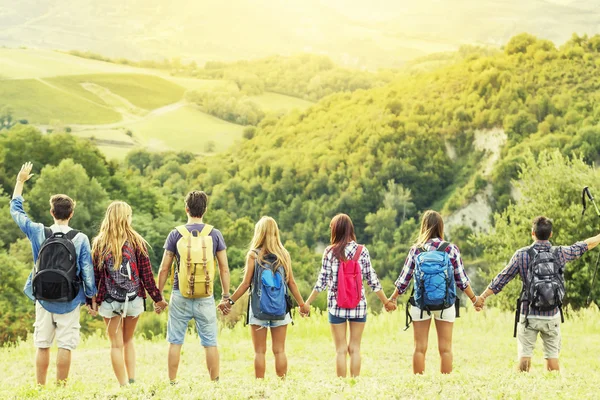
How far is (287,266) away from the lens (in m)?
7.74

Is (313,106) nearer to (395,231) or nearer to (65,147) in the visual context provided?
(395,231)

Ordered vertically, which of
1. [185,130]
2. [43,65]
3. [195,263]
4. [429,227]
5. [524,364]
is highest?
[43,65]

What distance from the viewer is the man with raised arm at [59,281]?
23.7 ft

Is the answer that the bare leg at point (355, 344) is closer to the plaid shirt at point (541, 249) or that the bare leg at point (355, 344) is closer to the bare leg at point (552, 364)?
the plaid shirt at point (541, 249)

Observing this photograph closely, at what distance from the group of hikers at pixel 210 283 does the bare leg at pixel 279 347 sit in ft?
0.03

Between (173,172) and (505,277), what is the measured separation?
118293 mm

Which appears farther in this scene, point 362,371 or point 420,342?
point 362,371

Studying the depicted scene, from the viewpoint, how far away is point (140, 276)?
7.64 m

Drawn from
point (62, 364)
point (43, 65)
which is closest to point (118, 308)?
point (62, 364)

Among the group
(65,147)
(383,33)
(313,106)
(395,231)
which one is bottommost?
(395,231)

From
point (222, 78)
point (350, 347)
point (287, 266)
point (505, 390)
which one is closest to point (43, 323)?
point (287, 266)

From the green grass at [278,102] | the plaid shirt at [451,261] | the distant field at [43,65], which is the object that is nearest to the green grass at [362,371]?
the plaid shirt at [451,261]

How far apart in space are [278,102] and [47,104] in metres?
52.0

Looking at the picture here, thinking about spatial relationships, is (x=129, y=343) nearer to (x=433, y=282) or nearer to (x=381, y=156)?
(x=433, y=282)
